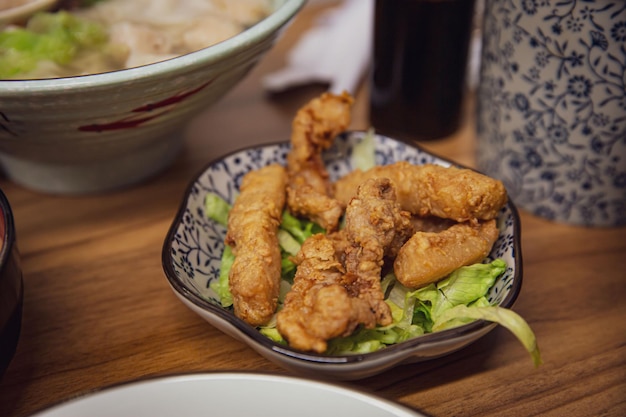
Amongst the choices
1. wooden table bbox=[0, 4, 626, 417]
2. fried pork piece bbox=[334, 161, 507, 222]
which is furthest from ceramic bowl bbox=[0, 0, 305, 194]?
fried pork piece bbox=[334, 161, 507, 222]

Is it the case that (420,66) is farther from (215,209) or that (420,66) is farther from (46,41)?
(46,41)

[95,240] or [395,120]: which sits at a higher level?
[395,120]

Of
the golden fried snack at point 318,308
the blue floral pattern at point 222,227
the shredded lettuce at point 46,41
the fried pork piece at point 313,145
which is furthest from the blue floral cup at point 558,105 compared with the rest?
the shredded lettuce at point 46,41

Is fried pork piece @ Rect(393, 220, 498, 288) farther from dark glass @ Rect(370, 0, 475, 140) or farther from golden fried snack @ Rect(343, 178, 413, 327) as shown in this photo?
dark glass @ Rect(370, 0, 475, 140)

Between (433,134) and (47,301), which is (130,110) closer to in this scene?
(47,301)

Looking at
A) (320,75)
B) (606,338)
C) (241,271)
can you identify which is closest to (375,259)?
(241,271)

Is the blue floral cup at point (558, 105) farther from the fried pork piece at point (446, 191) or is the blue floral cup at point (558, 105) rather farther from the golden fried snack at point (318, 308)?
the golden fried snack at point (318, 308)
